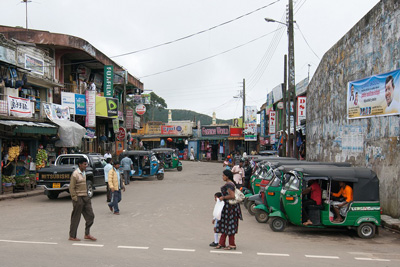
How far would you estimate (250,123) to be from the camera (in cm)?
4512

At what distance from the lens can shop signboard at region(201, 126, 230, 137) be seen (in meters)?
50.2

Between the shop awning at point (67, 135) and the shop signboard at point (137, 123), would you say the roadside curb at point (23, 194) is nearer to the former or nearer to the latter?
the shop awning at point (67, 135)

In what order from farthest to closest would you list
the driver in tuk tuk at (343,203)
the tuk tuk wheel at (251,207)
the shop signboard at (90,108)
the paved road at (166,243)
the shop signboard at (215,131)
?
the shop signboard at (215,131)
the shop signboard at (90,108)
the tuk tuk wheel at (251,207)
the driver in tuk tuk at (343,203)
the paved road at (166,243)

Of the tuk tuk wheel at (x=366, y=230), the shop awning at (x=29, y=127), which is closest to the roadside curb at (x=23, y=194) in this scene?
the shop awning at (x=29, y=127)

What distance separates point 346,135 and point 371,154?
255 cm

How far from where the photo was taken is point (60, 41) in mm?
24234

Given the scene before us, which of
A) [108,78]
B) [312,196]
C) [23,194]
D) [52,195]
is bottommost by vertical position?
[23,194]

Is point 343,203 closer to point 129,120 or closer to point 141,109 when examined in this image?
point 129,120

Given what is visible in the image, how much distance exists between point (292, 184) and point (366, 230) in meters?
2.09

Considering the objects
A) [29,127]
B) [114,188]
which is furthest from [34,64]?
[114,188]

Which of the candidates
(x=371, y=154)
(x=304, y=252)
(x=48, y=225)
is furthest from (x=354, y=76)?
(x=48, y=225)

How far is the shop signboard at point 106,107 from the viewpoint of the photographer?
93.0ft

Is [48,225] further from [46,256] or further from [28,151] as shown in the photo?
[28,151]

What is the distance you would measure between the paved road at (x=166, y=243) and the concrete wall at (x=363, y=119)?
275 centimetres
